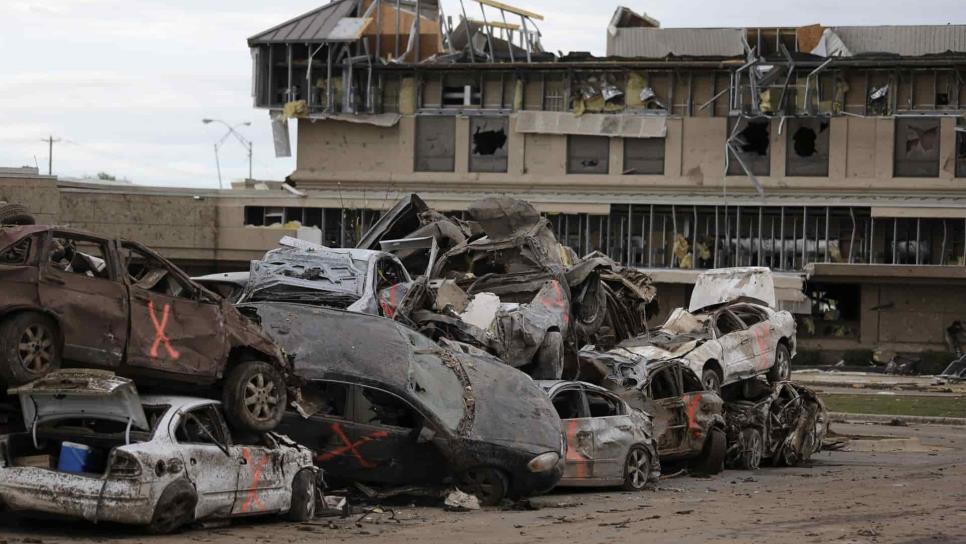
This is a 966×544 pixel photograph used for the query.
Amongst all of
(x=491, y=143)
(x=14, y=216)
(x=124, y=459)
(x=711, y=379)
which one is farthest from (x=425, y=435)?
(x=491, y=143)

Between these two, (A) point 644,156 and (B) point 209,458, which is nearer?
(B) point 209,458

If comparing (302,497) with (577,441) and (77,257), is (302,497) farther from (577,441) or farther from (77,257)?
(577,441)

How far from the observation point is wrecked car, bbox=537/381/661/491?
17.1 m

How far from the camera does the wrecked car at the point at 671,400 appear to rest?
19734 millimetres

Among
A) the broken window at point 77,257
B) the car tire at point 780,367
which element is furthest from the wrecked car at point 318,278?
the car tire at point 780,367

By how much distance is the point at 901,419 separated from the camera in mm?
32812

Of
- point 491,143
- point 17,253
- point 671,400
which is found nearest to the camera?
point 17,253

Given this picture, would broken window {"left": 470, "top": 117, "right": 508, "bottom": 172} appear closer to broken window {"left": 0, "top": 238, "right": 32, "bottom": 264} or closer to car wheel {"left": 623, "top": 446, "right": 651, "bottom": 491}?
car wheel {"left": 623, "top": 446, "right": 651, "bottom": 491}

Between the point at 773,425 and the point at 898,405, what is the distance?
50.4 ft

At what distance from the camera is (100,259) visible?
551 inches

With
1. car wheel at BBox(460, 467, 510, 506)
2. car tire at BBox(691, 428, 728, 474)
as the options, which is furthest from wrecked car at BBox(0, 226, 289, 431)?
car tire at BBox(691, 428, 728, 474)

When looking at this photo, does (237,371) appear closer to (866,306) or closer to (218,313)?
(218,313)

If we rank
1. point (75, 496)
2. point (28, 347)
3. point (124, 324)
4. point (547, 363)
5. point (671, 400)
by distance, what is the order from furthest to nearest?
point (671, 400), point (547, 363), point (124, 324), point (28, 347), point (75, 496)

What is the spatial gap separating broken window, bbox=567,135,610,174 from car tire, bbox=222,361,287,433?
1854 inches
